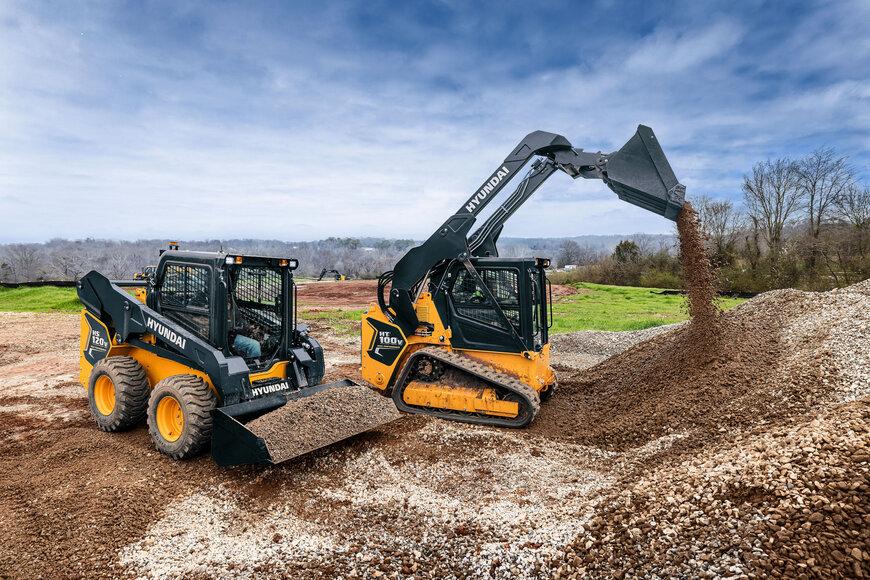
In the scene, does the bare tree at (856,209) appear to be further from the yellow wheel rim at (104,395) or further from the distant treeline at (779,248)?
the yellow wheel rim at (104,395)

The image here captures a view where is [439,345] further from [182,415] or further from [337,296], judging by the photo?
[337,296]

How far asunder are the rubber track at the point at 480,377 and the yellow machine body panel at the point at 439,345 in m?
0.11

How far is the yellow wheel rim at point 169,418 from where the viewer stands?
5715 mm

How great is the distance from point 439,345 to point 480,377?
978 millimetres

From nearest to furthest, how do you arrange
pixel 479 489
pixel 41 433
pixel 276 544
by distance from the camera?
pixel 276 544, pixel 479 489, pixel 41 433

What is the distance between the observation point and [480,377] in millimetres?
6918


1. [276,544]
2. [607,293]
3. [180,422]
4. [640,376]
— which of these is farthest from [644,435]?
[607,293]

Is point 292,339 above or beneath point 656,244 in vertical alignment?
beneath

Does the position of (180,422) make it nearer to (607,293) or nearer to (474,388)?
(474,388)

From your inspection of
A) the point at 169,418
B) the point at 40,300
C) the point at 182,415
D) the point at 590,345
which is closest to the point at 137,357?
the point at 169,418

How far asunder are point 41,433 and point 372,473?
190 inches

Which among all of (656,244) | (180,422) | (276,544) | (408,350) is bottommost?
(276,544)

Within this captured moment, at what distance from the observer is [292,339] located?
680 centimetres

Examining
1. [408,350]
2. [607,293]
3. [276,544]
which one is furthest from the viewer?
[607,293]
